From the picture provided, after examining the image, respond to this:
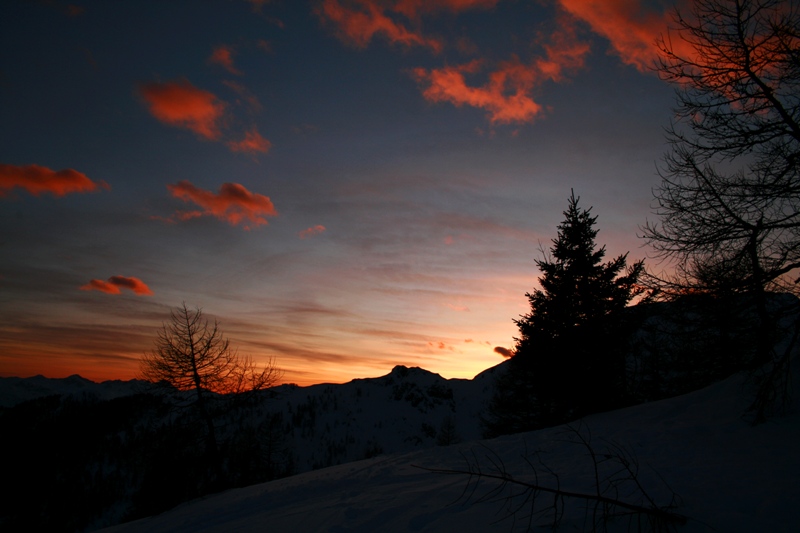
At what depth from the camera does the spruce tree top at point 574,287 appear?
15641 mm

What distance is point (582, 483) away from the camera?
4812 millimetres

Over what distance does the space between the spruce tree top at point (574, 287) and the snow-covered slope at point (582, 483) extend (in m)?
5.81

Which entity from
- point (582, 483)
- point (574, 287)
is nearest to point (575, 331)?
point (574, 287)

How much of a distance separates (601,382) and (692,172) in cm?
1011

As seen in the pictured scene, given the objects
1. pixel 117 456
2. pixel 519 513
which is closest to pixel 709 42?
pixel 519 513

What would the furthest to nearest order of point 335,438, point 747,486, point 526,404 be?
point 335,438 < point 526,404 < point 747,486

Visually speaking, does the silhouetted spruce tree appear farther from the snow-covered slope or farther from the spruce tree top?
the snow-covered slope

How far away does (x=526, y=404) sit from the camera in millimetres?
18938

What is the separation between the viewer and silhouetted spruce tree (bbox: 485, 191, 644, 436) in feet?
49.0

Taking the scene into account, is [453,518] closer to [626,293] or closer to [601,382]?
[601,382]

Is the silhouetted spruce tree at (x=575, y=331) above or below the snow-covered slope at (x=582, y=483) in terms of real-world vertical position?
above

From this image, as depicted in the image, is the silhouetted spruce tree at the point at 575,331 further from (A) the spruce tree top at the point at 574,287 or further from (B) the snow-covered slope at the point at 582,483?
(B) the snow-covered slope at the point at 582,483

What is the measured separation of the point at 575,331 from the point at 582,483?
37.4 ft

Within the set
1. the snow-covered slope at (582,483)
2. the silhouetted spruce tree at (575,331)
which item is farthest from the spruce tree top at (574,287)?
the snow-covered slope at (582,483)
